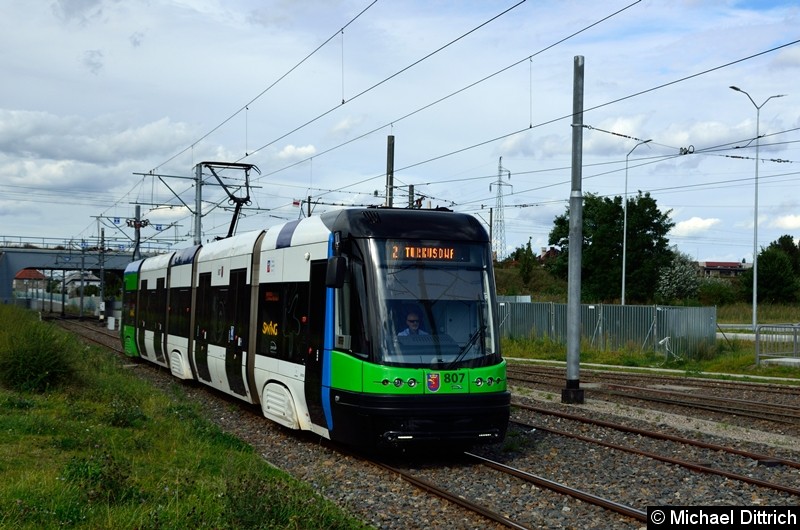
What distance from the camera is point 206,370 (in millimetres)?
18156

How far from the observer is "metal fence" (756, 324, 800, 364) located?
29.5 m

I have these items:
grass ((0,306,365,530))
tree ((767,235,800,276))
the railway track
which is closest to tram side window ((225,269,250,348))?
grass ((0,306,365,530))

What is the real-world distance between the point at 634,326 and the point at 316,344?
82.0 feet

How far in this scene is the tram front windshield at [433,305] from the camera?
10.9 meters

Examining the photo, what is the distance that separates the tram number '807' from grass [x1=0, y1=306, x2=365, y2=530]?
2.24 meters

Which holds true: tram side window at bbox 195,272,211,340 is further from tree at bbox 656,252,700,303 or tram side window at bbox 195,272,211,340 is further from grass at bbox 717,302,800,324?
tree at bbox 656,252,700,303

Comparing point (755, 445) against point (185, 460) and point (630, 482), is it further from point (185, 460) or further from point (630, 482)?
point (185, 460)

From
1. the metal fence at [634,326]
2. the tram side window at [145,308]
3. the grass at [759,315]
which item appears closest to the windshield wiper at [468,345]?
the tram side window at [145,308]

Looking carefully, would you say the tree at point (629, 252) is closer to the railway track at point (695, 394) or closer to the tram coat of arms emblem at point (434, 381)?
the railway track at point (695, 394)

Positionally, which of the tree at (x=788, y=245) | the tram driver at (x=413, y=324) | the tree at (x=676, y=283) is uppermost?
the tree at (x=788, y=245)

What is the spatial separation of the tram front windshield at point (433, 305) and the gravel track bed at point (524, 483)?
1.43 m

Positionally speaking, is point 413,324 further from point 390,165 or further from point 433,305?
point 390,165

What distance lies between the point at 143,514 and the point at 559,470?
5463mm

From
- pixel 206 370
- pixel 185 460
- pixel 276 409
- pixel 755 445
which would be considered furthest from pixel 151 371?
pixel 755 445
